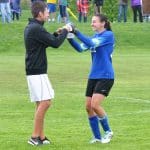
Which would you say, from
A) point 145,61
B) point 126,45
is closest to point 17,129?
point 145,61

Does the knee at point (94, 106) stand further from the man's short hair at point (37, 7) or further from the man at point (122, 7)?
the man at point (122, 7)

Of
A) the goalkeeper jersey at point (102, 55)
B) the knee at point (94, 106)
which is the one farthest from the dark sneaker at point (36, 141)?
the goalkeeper jersey at point (102, 55)

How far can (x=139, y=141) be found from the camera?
36.2 feet

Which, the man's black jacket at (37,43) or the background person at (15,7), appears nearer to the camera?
the man's black jacket at (37,43)

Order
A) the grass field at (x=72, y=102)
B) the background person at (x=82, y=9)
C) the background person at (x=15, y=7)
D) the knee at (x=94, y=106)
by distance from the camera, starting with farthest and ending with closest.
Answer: the background person at (x=15, y=7)
the background person at (x=82, y=9)
the grass field at (x=72, y=102)
the knee at (x=94, y=106)

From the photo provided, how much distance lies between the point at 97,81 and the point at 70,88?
9321 millimetres

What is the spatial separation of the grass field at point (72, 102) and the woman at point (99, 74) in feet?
1.12

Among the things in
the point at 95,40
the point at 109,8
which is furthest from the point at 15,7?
the point at 95,40

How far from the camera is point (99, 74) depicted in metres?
10.9

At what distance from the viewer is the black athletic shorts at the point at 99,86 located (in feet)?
35.7

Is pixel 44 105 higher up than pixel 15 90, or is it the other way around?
pixel 44 105

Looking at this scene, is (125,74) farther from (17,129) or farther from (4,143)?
(4,143)

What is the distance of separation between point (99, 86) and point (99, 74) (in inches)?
7.7

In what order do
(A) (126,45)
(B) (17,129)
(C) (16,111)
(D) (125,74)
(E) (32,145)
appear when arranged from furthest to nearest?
(A) (126,45) < (D) (125,74) < (C) (16,111) < (B) (17,129) < (E) (32,145)
